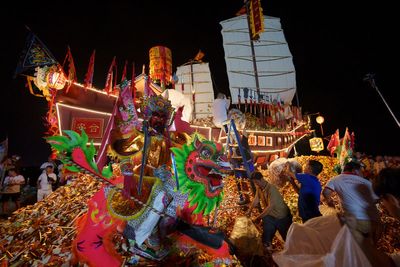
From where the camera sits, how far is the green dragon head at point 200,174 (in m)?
3.18

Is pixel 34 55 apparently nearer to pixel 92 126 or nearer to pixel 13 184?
pixel 92 126

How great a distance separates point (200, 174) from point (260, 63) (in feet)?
91.6

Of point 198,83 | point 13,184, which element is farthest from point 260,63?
point 13,184

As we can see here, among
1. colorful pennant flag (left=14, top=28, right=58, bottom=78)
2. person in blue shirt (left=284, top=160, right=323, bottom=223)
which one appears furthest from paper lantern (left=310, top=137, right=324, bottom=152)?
colorful pennant flag (left=14, top=28, right=58, bottom=78)

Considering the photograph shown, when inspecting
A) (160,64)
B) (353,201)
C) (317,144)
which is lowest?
(353,201)

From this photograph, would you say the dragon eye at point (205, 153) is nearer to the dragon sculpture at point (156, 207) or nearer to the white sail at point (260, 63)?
the dragon sculpture at point (156, 207)

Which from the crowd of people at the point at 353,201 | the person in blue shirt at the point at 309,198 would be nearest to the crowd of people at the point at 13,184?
the crowd of people at the point at 353,201

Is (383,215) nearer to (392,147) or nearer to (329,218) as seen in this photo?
(329,218)

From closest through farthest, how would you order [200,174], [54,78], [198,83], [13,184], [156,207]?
[156,207] < [200,174] < [54,78] < [13,184] < [198,83]

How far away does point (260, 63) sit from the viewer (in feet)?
92.9

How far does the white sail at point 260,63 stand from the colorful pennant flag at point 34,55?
2289cm

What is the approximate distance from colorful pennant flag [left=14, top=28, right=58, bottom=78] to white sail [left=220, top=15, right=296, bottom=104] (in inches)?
901

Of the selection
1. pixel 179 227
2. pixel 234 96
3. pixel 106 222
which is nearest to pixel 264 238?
pixel 179 227

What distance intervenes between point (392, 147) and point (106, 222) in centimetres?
2956
